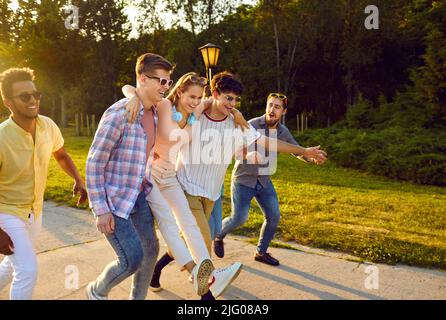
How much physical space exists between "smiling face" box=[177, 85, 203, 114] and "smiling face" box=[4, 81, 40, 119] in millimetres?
1141

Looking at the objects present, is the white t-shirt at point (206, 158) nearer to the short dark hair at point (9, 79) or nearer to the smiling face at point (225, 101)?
the smiling face at point (225, 101)

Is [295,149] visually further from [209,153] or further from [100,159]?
[100,159]

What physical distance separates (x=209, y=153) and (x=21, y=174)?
153cm

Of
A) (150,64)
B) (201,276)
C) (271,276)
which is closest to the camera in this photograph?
(150,64)

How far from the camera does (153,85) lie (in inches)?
117

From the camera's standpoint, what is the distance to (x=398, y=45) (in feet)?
93.0

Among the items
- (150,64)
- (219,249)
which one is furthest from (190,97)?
(219,249)

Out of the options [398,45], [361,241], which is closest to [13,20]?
[398,45]

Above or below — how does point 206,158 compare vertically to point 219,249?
above

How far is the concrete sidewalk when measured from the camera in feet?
12.2

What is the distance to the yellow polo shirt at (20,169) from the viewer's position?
277cm

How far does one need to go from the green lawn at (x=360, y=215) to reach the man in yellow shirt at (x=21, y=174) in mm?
3249

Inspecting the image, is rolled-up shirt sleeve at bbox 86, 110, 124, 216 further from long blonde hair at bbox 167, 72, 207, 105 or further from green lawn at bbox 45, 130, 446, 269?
green lawn at bbox 45, 130, 446, 269

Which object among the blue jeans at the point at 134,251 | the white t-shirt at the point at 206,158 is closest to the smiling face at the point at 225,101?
the white t-shirt at the point at 206,158
